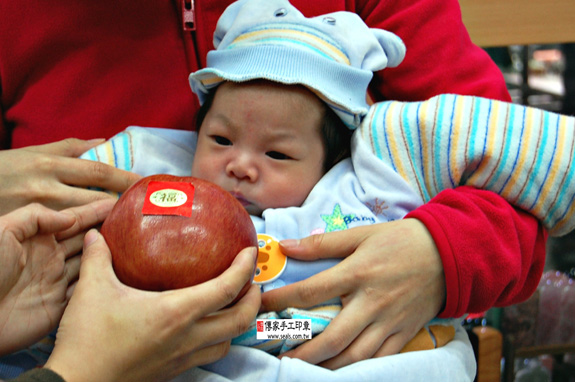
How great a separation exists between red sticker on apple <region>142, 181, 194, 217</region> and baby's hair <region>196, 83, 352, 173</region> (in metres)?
0.44

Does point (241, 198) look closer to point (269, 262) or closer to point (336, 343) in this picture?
point (269, 262)

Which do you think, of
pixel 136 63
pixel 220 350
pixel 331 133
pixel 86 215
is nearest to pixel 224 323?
pixel 220 350

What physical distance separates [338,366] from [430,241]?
0.31 metres

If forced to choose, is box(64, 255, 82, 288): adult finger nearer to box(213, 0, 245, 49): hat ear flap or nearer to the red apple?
the red apple

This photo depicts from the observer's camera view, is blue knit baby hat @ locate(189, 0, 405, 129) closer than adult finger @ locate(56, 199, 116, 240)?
No

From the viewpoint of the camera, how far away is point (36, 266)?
34.7 inches

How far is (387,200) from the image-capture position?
1077 mm

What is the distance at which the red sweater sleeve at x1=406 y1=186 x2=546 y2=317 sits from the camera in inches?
36.6

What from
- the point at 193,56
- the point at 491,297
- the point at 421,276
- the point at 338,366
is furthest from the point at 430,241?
the point at 193,56

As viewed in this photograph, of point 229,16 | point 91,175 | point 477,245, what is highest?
point 229,16

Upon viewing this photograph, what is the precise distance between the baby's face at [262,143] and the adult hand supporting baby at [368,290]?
20cm

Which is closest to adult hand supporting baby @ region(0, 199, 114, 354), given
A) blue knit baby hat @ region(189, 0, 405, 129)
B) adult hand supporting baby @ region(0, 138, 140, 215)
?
adult hand supporting baby @ region(0, 138, 140, 215)

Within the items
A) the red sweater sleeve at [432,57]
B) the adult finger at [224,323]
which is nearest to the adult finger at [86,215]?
the adult finger at [224,323]

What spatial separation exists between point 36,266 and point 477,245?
2.81 ft
